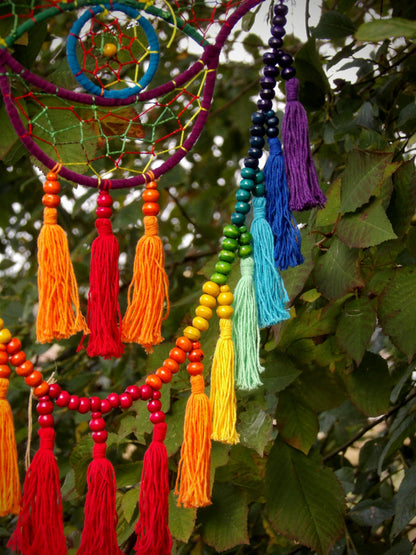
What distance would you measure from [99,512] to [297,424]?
0.73ft

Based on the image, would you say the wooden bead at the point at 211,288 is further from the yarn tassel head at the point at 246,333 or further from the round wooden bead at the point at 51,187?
the round wooden bead at the point at 51,187

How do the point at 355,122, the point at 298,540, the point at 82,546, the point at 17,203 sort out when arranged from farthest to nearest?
the point at 17,203, the point at 355,122, the point at 298,540, the point at 82,546

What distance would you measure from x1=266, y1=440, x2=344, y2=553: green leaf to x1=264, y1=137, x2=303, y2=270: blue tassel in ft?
0.71

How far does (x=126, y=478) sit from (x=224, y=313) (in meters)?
0.23

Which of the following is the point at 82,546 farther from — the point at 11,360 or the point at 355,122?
the point at 355,122

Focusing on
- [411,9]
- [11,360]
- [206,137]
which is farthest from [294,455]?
[206,137]

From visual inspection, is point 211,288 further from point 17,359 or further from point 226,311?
point 17,359

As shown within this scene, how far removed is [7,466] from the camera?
0.48 metres

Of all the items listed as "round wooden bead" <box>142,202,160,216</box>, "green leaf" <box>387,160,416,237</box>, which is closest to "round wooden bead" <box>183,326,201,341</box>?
"round wooden bead" <box>142,202,160,216</box>

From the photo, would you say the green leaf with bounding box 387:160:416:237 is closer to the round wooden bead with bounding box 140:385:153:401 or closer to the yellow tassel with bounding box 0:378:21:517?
the round wooden bead with bounding box 140:385:153:401

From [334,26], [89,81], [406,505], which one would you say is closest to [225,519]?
[406,505]

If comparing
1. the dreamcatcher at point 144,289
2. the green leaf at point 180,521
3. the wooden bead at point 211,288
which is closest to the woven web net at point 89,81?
the dreamcatcher at point 144,289

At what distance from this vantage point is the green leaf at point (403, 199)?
56 centimetres

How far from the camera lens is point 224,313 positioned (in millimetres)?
522
